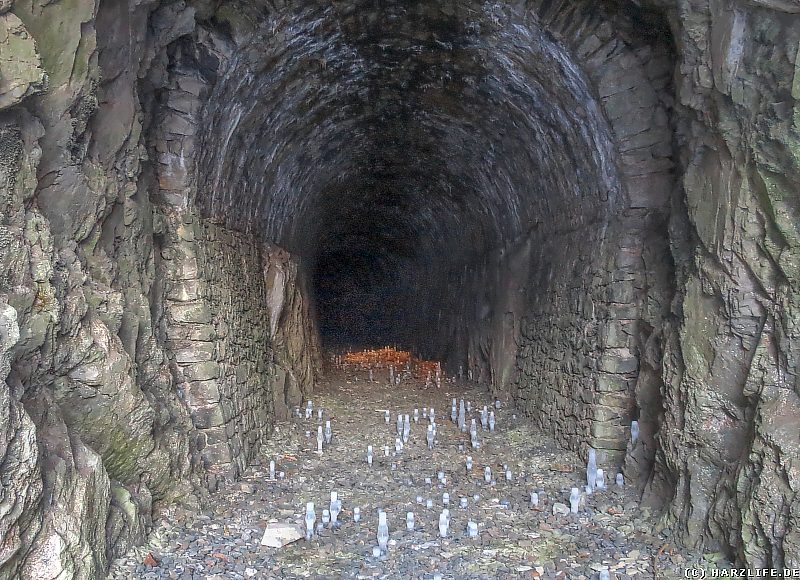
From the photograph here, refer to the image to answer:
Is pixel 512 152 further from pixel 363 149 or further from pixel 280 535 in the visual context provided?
pixel 280 535

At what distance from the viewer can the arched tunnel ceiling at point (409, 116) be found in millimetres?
6387

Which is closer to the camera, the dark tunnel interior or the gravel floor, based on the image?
the gravel floor

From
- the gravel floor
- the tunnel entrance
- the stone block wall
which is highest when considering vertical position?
the tunnel entrance

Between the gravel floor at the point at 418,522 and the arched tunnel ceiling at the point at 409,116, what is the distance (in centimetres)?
325

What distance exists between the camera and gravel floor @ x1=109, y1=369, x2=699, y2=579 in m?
4.50

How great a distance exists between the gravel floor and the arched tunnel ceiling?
10.7 feet

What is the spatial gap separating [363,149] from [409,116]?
5.98 ft

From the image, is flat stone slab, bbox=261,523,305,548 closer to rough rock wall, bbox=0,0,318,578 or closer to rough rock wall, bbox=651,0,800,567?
rough rock wall, bbox=0,0,318,578

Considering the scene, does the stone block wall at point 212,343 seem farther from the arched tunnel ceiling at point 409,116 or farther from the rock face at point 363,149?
the arched tunnel ceiling at point 409,116

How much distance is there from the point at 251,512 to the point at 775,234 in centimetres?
496

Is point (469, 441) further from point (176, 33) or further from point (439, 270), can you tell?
point (439, 270)

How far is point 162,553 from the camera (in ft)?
14.9

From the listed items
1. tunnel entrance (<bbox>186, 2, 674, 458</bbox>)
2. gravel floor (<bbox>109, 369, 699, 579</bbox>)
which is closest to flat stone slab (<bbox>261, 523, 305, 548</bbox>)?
gravel floor (<bbox>109, 369, 699, 579</bbox>)

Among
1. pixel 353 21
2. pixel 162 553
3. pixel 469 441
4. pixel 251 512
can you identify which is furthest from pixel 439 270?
pixel 162 553
